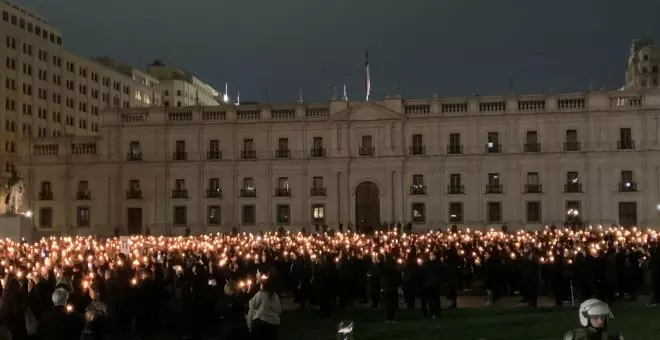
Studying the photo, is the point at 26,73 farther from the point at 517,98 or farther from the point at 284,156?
the point at 517,98

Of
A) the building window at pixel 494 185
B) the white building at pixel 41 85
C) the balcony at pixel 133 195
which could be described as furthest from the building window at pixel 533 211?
the white building at pixel 41 85

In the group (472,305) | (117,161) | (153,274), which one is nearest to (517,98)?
(117,161)

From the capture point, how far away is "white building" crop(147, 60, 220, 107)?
11581cm

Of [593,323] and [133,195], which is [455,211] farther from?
[593,323]

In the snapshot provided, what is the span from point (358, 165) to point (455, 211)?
7.04 meters

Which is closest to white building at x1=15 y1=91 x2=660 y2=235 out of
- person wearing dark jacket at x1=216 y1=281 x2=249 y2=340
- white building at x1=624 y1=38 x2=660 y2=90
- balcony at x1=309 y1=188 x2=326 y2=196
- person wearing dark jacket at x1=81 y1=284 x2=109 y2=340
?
balcony at x1=309 y1=188 x2=326 y2=196

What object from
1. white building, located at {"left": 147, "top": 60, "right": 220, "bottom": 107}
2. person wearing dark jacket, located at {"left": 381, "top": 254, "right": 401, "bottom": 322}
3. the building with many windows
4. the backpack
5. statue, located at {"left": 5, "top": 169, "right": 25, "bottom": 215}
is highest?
white building, located at {"left": 147, "top": 60, "right": 220, "bottom": 107}

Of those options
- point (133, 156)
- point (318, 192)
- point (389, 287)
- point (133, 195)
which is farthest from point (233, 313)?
point (133, 156)

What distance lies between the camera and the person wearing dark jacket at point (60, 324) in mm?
10109

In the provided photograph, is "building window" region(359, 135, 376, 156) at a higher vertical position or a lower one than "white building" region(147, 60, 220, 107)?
lower

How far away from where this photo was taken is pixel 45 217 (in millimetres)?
59500

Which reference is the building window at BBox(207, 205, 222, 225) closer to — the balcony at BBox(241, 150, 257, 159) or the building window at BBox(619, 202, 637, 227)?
the balcony at BBox(241, 150, 257, 159)

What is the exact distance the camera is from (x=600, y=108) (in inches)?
2137

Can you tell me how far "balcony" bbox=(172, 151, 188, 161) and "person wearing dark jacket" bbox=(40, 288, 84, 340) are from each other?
48640 millimetres
